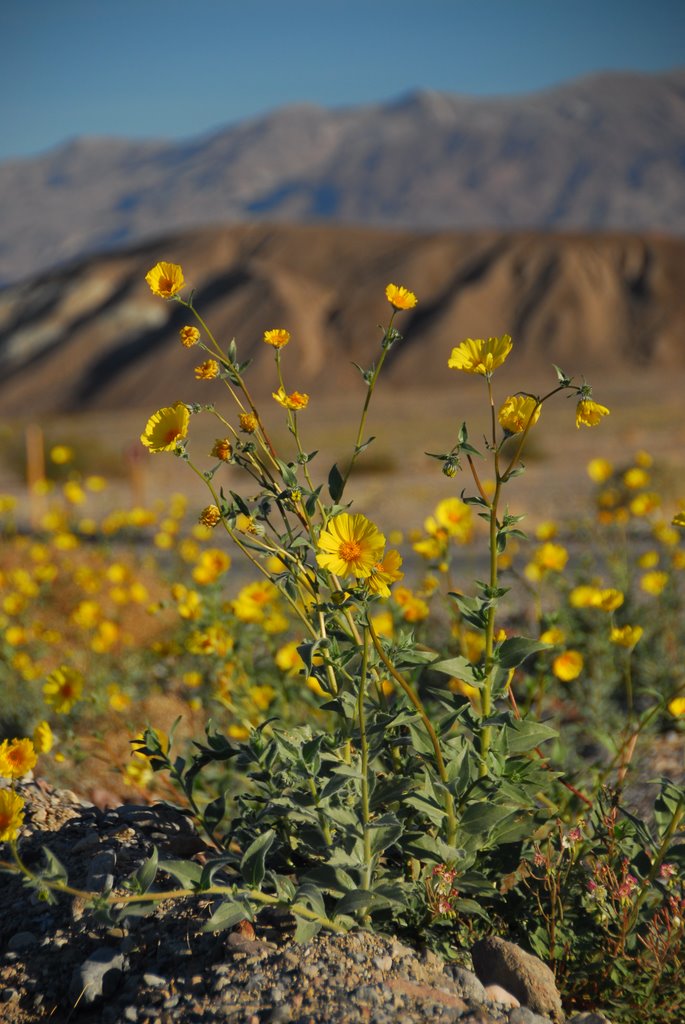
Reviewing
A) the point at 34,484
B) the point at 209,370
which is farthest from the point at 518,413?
the point at 34,484

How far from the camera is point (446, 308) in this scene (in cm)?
6262

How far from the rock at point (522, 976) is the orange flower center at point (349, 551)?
88 cm

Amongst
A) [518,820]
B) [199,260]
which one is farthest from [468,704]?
[199,260]

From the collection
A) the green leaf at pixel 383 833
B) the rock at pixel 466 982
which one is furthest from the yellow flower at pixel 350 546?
the rock at pixel 466 982

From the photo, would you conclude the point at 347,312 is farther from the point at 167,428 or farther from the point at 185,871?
the point at 185,871

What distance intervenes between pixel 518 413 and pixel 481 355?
0.46 feet

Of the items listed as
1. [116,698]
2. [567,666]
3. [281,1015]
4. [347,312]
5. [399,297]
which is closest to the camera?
[281,1015]

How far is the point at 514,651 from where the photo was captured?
6.95ft

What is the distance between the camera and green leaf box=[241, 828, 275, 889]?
6.28 ft

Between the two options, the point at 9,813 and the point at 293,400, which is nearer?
the point at 9,813

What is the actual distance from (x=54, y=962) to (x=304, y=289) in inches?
2648

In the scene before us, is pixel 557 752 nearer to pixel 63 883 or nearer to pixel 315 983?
pixel 315 983

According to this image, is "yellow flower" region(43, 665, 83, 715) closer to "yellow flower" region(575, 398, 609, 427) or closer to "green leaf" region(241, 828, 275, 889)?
"green leaf" region(241, 828, 275, 889)

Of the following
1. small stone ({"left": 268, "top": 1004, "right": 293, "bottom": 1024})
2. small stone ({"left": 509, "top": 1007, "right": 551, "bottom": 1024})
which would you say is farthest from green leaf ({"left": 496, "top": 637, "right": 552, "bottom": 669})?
small stone ({"left": 268, "top": 1004, "right": 293, "bottom": 1024})
